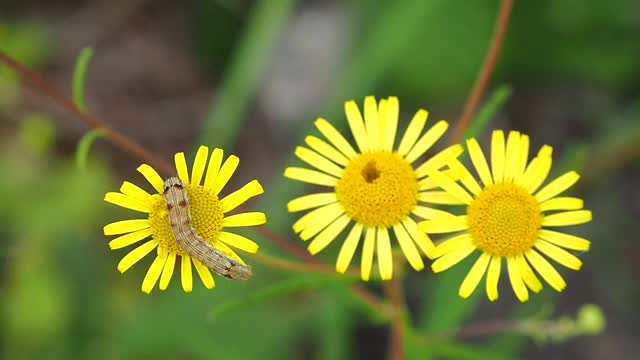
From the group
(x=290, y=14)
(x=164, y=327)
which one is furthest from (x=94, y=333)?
(x=290, y=14)

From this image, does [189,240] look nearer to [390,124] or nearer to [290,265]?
[290,265]

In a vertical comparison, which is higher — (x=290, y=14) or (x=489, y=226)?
(x=290, y=14)

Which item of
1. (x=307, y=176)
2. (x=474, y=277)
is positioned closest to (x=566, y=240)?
(x=474, y=277)

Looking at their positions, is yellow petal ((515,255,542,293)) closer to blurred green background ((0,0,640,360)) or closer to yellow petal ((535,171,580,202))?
yellow petal ((535,171,580,202))

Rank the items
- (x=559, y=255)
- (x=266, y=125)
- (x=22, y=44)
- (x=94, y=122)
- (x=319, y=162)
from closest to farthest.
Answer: (x=559, y=255) → (x=319, y=162) → (x=94, y=122) → (x=22, y=44) → (x=266, y=125)

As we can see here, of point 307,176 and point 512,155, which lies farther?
point 307,176

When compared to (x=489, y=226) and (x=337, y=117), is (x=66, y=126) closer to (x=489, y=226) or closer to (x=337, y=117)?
(x=337, y=117)

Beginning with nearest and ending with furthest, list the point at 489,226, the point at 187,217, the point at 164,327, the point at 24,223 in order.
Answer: the point at 187,217 < the point at 489,226 < the point at 164,327 < the point at 24,223
